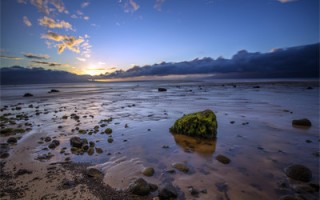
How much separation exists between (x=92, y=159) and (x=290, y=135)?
8.24 meters

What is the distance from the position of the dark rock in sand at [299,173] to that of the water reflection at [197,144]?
2257 mm

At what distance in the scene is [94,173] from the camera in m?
4.98

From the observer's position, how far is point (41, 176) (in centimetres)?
487

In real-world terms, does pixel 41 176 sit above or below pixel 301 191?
above

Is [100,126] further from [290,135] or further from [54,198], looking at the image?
[290,135]

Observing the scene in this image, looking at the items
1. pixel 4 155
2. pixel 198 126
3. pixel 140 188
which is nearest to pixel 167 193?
pixel 140 188

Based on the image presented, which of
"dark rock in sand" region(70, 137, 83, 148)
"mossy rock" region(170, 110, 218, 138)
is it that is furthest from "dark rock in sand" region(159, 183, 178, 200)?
"dark rock in sand" region(70, 137, 83, 148)

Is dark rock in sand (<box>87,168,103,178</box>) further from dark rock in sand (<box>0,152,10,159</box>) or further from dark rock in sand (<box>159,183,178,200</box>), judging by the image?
dark rock in sand (<box>0,152,10,159</box>)

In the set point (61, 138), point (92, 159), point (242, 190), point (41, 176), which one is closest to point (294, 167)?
point (242, 190)

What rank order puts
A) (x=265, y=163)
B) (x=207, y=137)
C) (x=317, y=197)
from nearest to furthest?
(x=317, y=197) < (x=265, y=163) < (x=207, y=137)

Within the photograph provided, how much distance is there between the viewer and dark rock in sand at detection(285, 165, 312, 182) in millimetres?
4542

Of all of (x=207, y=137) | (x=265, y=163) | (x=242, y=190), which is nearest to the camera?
(x=242, y=190)

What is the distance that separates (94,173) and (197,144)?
3.98 meters

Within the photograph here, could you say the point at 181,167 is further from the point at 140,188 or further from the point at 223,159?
the point at 140,188
